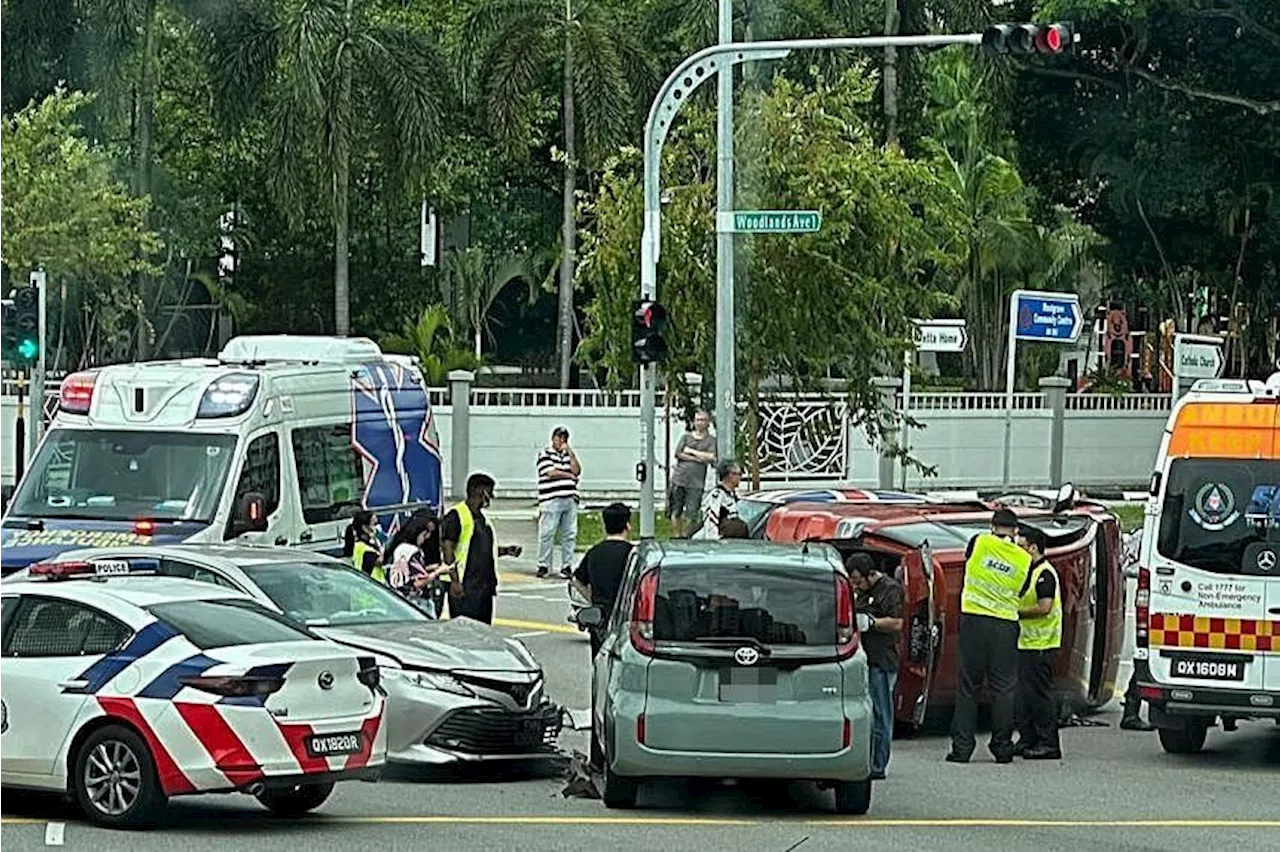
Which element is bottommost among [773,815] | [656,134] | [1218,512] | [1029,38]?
[773,815]

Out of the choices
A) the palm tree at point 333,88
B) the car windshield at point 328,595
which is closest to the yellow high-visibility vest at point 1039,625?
the car windshield at point 328,595

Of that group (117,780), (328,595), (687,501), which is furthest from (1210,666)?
(687,501)

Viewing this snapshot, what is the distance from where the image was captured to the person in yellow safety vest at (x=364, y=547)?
737 inches

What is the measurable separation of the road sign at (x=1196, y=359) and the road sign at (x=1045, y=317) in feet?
5.75

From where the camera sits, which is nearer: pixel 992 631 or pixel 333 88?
pixel 992 631

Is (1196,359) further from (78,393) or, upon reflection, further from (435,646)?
(435,646)

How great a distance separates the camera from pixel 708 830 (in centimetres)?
1307

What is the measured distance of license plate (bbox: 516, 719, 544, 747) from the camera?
15.1 meters

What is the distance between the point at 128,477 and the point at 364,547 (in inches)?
91.0

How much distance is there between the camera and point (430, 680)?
48.7 feet

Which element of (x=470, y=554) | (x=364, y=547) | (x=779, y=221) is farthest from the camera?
(x=779, y=221)

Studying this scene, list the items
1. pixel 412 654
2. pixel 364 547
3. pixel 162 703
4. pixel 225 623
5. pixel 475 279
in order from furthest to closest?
pixel 475 279 → pixel 364 547 → pixel 412 654 → pixel 225 623 → pixel 162 703

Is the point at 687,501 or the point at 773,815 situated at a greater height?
the point at 687,501

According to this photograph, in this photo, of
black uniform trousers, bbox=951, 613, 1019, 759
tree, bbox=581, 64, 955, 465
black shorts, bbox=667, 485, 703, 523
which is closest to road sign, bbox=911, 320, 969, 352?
tree, bbox=581, 64, 955, 465
